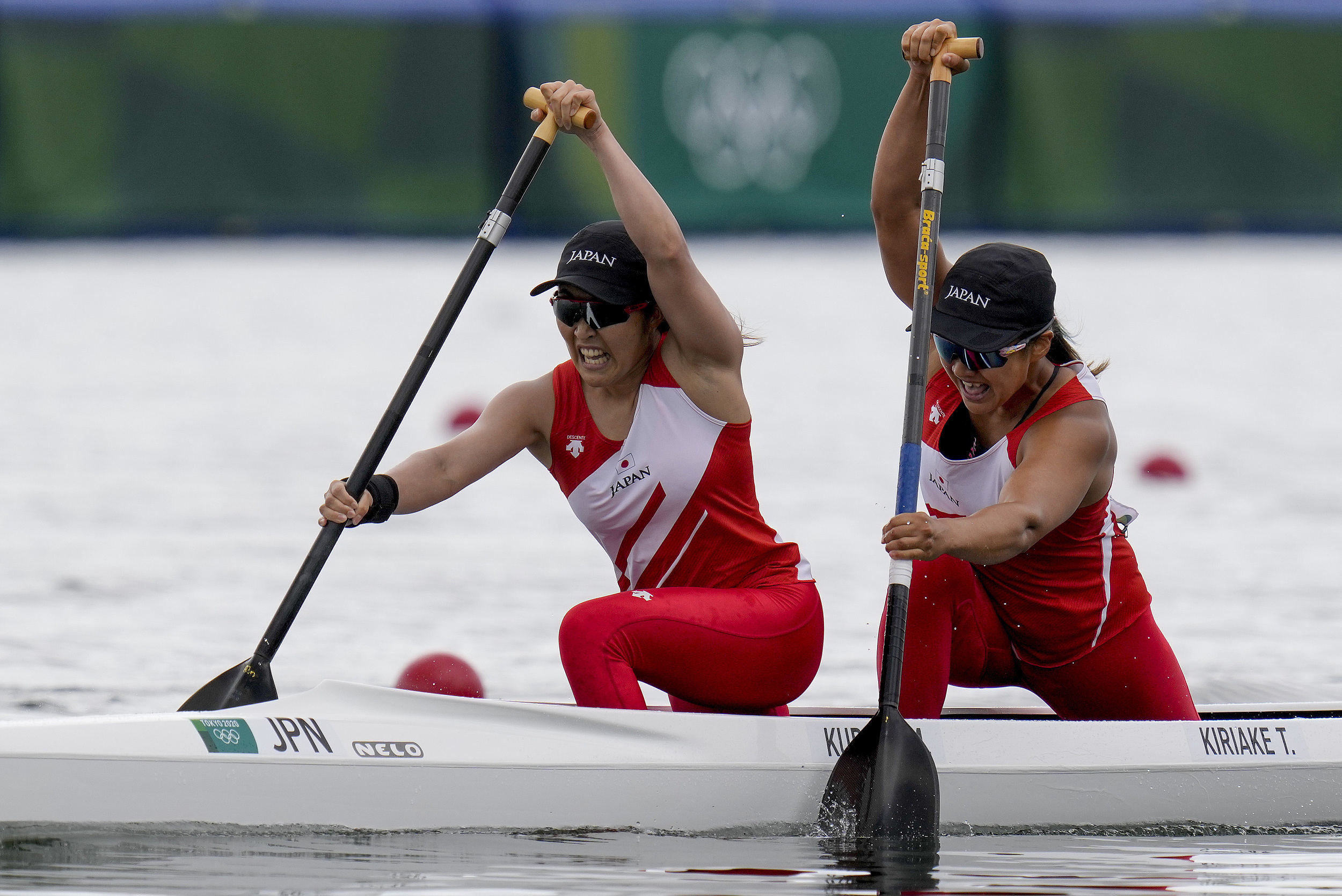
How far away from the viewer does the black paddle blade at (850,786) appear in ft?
15.0

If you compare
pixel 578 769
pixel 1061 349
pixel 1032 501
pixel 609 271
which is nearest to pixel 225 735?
pixel 578 769

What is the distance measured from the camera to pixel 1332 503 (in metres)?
10.9

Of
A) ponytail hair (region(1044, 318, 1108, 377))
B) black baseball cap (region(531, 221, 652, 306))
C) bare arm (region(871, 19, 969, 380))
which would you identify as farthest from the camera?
bare arm (region(871, 19, 969, 380))

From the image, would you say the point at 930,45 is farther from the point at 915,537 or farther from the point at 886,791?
the point at 886,791

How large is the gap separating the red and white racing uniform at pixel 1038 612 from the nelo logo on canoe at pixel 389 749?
4.08 feet

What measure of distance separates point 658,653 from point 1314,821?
1.82 m

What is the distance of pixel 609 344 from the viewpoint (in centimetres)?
448

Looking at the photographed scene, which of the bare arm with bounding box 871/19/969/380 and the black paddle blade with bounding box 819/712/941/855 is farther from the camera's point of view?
the bare arm with bounding box 871/19/969/380

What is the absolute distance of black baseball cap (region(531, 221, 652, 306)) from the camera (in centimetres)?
442

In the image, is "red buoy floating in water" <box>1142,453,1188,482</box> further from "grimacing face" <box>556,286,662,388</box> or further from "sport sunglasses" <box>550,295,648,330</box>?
"sport sunglasses" <box>550,295,648,330</box>

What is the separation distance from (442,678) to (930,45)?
8.44ft

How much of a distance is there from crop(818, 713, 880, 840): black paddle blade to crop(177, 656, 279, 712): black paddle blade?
54.3 inches

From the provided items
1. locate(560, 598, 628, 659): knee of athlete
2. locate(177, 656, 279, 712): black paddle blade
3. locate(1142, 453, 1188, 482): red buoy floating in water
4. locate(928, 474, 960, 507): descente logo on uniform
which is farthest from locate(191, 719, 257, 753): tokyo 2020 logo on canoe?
locate(1142, 453, 1188, 482): red buoy floating in water

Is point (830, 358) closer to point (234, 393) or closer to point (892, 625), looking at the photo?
point (234, 393)
